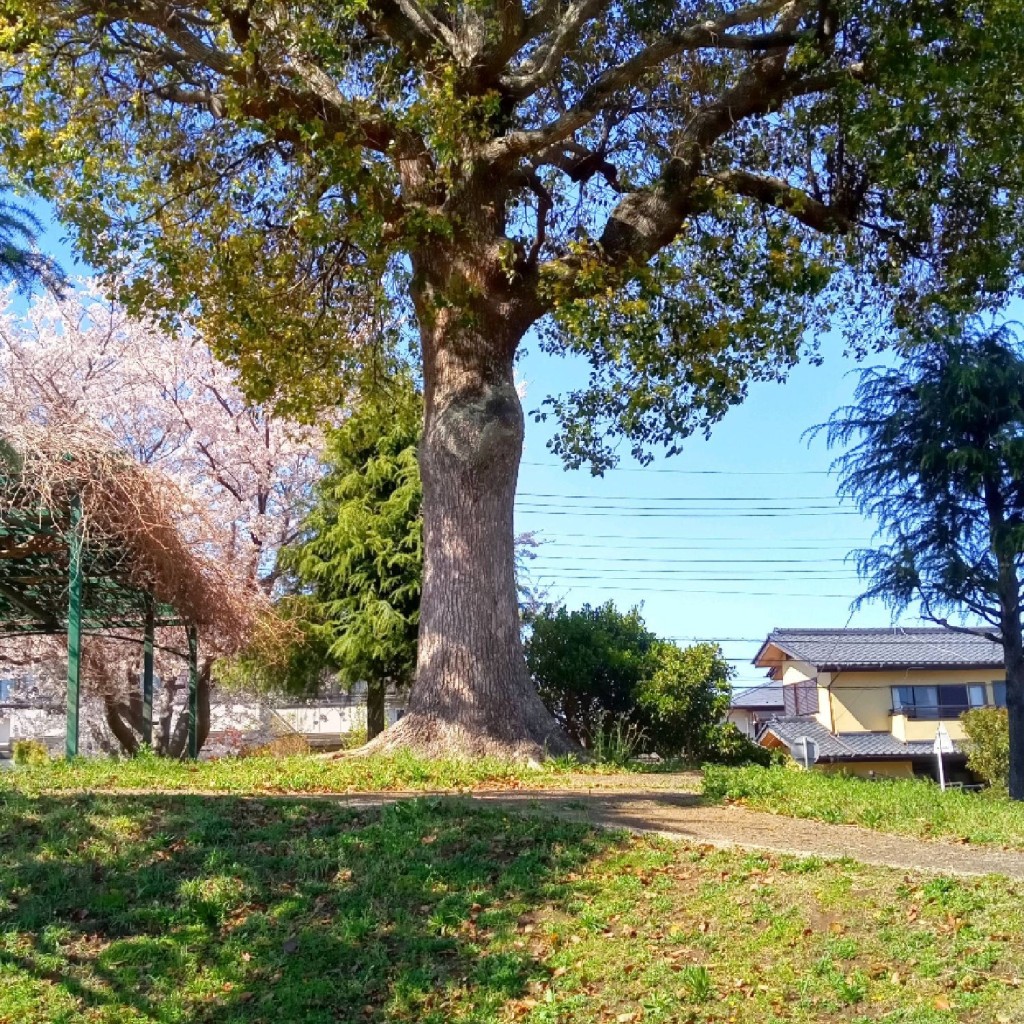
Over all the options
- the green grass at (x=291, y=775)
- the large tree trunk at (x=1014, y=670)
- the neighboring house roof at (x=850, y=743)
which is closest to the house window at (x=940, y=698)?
the neighboring house roof at (x=850, y=743)

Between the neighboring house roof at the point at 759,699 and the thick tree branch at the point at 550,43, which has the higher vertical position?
the thick tree branch at the point at 550,43

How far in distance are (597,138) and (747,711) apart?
3762 centimetres

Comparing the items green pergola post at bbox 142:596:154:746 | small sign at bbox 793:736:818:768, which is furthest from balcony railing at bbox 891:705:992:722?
green pergola post at bbox 142:596:154:746

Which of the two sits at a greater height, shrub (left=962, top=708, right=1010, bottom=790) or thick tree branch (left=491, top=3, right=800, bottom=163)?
thick tree branch (left=491, top=3, right=800, bottom=163)

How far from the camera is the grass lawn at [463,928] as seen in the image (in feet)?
16.9

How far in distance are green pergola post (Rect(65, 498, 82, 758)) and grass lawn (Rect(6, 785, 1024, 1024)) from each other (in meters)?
4.33

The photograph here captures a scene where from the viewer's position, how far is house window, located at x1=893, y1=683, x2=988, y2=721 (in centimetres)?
3606

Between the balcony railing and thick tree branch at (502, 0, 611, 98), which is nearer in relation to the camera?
thick tree branch at (502, 0, 611, 98)

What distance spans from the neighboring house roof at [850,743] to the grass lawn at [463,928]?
1154 inches

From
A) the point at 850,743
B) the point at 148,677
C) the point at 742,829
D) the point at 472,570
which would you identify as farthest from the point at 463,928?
the point at 850,743

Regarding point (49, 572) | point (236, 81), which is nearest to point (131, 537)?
point (49, 572)

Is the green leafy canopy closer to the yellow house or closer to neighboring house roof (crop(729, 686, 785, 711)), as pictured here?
the yellow house

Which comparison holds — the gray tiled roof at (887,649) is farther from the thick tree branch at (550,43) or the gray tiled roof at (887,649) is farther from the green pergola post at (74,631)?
the green pergola post at (74,631)

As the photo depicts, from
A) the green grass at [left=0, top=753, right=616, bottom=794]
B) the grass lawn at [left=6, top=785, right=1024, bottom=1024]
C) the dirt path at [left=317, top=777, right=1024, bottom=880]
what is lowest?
the grass lawn at [left=6, top=785, right=1024, bottom=1024]
